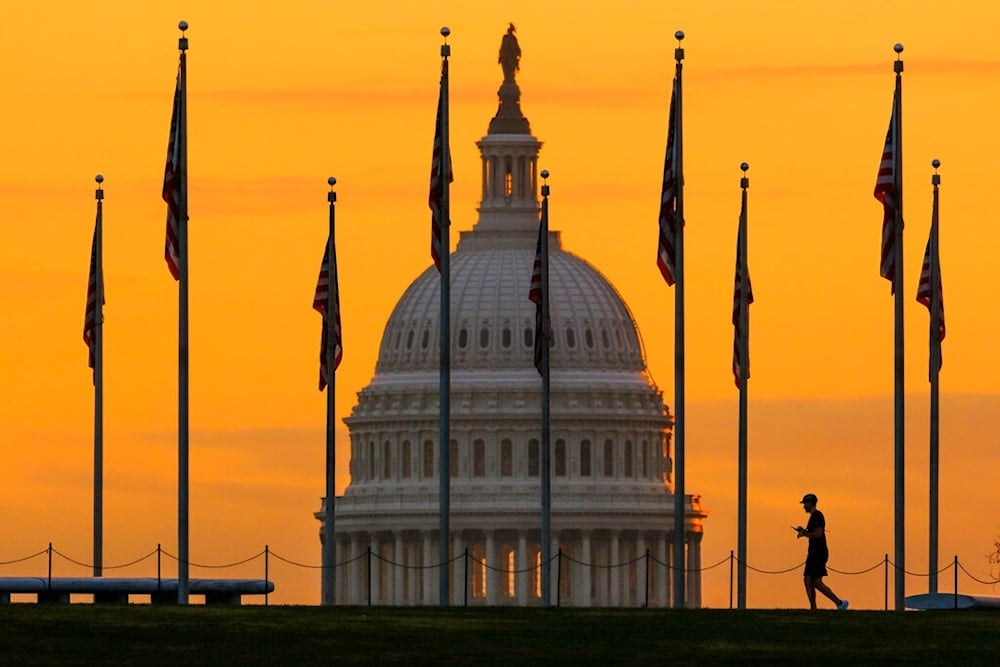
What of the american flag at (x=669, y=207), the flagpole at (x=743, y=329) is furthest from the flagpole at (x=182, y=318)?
the flagpole at (x=743, y=329)

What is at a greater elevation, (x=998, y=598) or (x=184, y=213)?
(x=184, y=213)

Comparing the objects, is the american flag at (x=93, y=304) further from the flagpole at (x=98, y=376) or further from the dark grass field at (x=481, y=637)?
the dark grass field at (x=481, y=637)

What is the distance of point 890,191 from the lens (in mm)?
120125

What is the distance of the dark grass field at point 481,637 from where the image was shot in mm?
83438

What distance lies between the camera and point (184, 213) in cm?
11706

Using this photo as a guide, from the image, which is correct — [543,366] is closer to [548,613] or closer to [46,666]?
[548,613]

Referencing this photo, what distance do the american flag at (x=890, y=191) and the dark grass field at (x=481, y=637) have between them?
25.7m

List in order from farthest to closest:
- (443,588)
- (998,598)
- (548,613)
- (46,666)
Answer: (443,588), (998,598), (548,613), (46,666)

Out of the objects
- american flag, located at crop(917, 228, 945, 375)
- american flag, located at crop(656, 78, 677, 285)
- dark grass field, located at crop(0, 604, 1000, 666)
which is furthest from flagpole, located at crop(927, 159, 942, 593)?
dark grass field, located at crop(0, 604, 1000, 666)

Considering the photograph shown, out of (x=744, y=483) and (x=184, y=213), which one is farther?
(x=744, y=483)

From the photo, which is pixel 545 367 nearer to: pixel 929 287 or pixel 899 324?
pixel 929 287

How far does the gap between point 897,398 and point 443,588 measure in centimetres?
1285

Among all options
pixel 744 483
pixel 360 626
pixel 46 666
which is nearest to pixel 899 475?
pixel 744 483

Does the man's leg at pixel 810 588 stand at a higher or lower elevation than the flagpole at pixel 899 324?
lower
